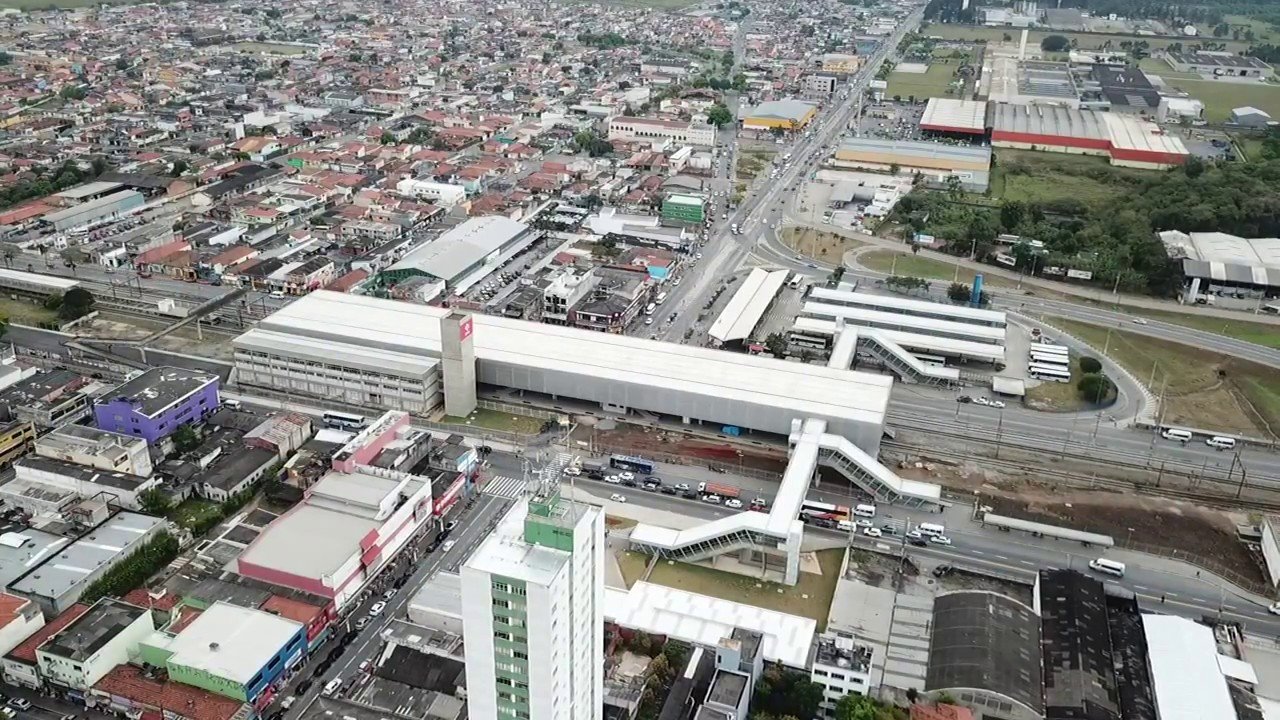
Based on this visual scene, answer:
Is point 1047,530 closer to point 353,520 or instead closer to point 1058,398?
point 1058,398

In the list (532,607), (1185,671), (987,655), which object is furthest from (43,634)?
(1185,671)

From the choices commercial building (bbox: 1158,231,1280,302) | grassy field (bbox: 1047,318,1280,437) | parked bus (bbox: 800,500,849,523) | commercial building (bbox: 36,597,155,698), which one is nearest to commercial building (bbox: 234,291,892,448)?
parked bus (bbox: 800,500,849,523)

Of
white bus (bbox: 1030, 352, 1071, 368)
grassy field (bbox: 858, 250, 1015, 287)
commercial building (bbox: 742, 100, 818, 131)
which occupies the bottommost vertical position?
white bus (bbox: 1030, 352, 1071, 368)

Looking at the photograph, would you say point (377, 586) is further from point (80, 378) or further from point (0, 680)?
point (80, 378)

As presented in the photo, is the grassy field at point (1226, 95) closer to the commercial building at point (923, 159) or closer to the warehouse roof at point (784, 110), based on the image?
the commercial building at point (923, 159)

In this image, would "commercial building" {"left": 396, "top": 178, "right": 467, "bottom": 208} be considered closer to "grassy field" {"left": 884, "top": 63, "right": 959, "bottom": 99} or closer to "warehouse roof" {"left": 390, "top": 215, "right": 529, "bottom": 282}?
"warehouse roof" {"left": 390, "top": 215, "right": 529, "bottom": 282}

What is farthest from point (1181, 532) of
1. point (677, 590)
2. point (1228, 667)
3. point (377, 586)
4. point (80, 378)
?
point (80, 378)
